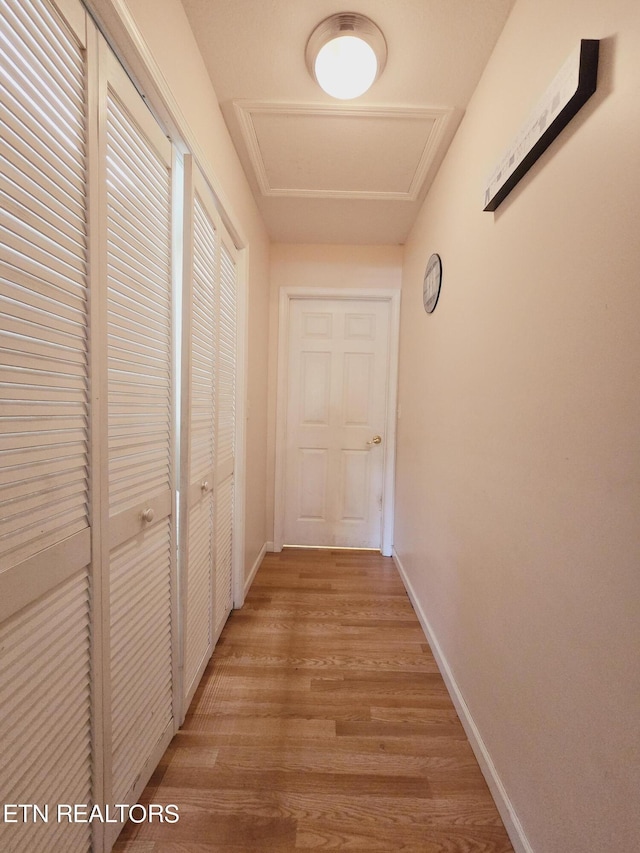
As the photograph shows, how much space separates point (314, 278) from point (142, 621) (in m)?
2.52

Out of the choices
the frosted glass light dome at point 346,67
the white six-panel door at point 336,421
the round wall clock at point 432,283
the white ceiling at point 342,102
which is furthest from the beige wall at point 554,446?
the white six-panel door at point 336,421

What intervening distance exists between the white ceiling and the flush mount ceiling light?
3 centimetres

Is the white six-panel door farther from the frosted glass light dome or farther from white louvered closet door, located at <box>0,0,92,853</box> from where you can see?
white louvered closet door, located at <box>0,0,92,853</box>

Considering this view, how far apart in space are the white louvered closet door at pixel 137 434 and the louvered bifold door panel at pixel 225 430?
502 mm

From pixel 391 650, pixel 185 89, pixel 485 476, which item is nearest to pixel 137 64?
pixel 185 89

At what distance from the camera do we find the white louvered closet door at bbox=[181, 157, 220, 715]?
1.27 meters

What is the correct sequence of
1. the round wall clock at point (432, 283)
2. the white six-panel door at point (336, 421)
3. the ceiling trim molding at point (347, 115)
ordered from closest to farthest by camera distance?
the ceiling trim molding at point (347, 115) → the round wall clock at point (432, 283) → the white six-panel door at point (336, 421)

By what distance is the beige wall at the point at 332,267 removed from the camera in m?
2.79

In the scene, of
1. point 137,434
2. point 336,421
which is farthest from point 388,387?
point 137,434

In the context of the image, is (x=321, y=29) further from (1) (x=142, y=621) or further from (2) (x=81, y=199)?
(1) (x=142, y=621)

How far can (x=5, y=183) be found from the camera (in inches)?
22.6

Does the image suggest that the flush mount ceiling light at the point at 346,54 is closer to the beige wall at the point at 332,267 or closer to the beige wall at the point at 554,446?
the beige wall at the point at 554,446

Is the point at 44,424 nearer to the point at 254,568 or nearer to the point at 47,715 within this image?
the point at 47,715

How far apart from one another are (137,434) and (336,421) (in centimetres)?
205
